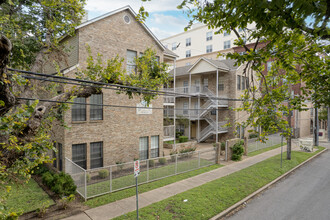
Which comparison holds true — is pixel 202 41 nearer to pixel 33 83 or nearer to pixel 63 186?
pixel 33 83

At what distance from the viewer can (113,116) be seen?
13602 millimetres

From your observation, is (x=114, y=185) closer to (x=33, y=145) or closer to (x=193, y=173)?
(x=193, y=173)

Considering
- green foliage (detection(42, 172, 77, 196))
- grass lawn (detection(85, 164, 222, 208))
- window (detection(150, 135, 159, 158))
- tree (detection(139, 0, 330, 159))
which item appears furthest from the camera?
window (detection(150, 135, 159, 158))

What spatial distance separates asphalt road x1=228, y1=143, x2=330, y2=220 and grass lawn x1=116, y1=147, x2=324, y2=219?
648 mm

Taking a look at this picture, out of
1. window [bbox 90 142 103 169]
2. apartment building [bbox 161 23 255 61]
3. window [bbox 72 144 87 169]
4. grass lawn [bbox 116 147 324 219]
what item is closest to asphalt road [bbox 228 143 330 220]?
grass lawn [bbox 116 147 324 219]

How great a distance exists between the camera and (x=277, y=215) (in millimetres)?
8180

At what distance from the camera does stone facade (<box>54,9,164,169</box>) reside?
1229 centimetres

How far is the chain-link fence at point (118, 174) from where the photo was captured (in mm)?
9692

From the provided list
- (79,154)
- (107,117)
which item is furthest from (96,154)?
(107,117)

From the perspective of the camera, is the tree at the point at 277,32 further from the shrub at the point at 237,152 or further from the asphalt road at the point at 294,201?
the shrub at the point at 237,152

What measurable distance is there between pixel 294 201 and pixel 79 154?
1200 cm

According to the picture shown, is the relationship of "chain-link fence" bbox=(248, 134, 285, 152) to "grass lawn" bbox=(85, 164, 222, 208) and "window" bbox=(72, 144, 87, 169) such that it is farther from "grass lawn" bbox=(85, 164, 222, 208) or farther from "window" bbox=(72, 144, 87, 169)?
"window" bbox=(72, 144, 87, 169)

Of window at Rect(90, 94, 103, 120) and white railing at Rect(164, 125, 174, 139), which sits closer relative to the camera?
window at Rect(90, 94, 103, 120)

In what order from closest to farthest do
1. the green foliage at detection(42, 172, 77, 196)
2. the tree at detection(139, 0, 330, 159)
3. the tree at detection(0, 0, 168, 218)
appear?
the tree at detection(139, 0, 330, 159), the tree at detection(0, 0, 168, 218), the green foliage at detection(42, 172, 77, 196)
